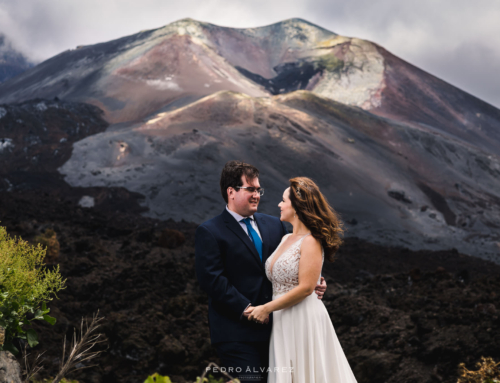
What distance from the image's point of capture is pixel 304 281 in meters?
2.49

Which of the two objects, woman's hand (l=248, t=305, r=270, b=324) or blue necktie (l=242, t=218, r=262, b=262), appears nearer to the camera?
woman's hand (l=248, t=305, r=270, b=324)

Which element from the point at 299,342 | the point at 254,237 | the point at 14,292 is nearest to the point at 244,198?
the point at 254,237

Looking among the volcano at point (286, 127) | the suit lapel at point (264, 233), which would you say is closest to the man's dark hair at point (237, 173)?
the suit lapel at point (264, 233)

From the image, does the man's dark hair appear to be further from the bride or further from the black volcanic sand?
the black volcanic sand

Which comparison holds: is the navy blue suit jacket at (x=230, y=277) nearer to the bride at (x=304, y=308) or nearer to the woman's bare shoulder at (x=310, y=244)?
the bride at (x=304, y=308)

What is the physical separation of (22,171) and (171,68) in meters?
13.6

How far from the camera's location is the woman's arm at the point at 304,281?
249cm

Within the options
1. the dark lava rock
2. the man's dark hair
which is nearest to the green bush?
the man's dark hair

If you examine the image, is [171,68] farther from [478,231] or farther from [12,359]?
[12,359]

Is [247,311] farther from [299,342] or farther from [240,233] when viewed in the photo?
[240,233]

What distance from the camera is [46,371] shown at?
5332 millimetres

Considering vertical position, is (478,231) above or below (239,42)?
below

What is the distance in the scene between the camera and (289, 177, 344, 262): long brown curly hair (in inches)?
101

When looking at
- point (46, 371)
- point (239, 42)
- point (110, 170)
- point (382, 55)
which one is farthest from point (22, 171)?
point (382, 55)
